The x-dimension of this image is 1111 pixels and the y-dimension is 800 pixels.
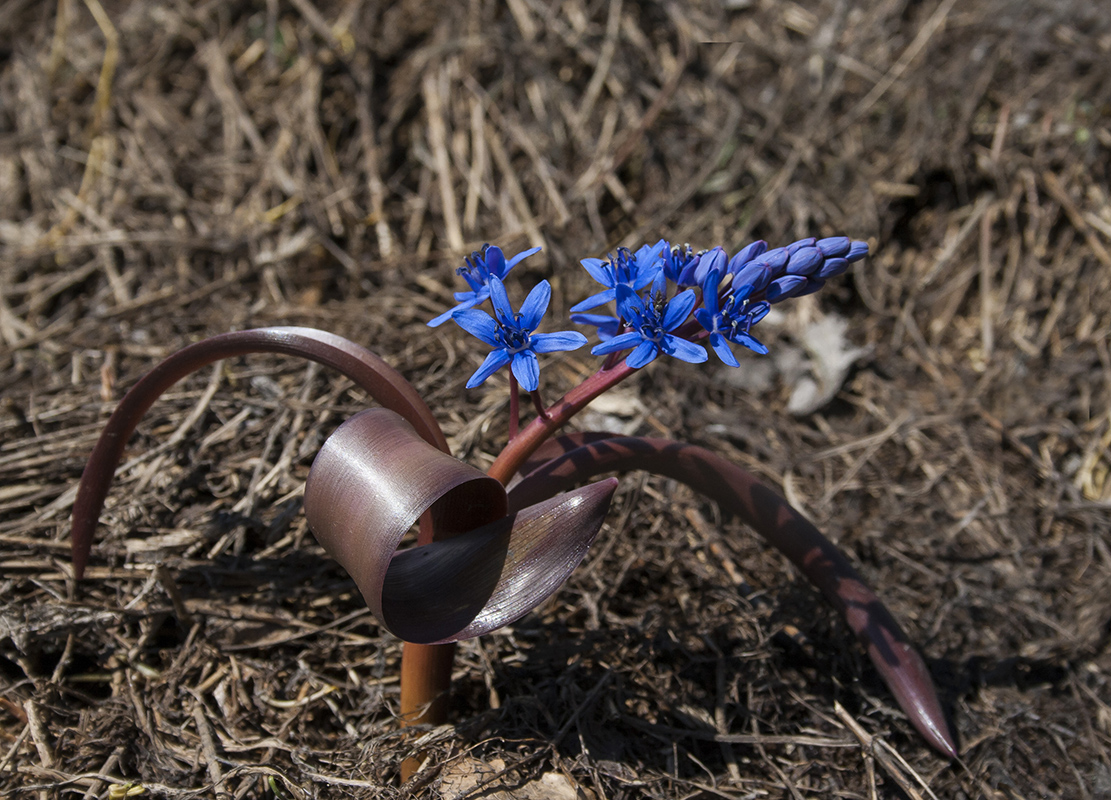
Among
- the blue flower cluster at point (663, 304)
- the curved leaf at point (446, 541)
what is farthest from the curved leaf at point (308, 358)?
the blue flower cluster at point (663, 304)

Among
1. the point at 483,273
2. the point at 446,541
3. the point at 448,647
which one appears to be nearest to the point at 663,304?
the point at 483,273

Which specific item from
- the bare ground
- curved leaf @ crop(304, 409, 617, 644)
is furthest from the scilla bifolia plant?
the bare ground

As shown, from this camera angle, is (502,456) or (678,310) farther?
(502,456)

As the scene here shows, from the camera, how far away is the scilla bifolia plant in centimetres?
151

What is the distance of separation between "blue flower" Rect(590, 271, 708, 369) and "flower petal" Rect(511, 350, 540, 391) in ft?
A: 0.39

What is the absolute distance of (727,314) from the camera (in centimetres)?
155

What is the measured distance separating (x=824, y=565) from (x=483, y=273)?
105cm

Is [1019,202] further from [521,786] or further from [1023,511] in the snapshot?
[521,786]

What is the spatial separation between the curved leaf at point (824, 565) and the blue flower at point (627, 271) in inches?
16.1

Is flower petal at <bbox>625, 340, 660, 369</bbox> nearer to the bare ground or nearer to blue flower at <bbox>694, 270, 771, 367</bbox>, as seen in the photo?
blue flower at <bbox>694, 270, 771, 367</bbox>

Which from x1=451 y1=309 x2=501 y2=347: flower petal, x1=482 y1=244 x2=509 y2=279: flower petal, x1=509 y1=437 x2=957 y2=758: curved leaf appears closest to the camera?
x1=451 y1=309 x2=501 y2=347: flower petal

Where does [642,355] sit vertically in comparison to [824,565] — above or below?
above

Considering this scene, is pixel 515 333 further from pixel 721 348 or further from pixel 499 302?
pixel 721 348

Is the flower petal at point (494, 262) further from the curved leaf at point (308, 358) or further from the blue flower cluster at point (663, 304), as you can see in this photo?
the curved leaf at point (308, 358)
